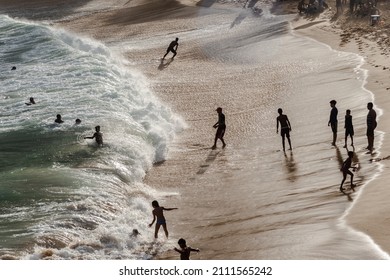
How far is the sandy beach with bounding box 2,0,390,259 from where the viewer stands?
46.2 ft

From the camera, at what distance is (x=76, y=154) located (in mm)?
19000

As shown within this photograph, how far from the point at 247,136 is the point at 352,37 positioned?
501 inches

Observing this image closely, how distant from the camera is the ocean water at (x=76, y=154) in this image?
14.1 m

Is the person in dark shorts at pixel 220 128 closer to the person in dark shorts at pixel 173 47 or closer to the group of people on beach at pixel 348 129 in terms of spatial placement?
the group of people on beach at pixel 348 129

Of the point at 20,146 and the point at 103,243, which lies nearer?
the point at 103,243

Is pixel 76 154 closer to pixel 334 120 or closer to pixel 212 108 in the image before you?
pixel 334 120

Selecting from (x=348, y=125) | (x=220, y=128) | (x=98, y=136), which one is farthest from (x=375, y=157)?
(x=98, y=136)

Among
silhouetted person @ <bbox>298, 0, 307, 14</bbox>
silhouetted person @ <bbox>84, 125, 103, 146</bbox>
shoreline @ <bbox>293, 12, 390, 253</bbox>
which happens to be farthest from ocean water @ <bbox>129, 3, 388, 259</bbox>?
silhouetted person @ <bbox>298, 0, 307, 14</bbox>

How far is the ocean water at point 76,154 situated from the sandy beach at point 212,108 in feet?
2.30

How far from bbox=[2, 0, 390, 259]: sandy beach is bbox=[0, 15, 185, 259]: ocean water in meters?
0.70

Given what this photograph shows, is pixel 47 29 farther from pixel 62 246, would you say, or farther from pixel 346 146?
pixel 62 246
